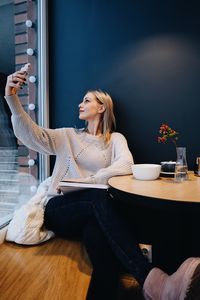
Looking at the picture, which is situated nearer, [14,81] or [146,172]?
[146,172]

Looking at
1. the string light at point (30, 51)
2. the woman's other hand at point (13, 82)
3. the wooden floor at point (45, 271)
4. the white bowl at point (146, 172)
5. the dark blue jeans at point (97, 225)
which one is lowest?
the wooden floor at point (45, 271)

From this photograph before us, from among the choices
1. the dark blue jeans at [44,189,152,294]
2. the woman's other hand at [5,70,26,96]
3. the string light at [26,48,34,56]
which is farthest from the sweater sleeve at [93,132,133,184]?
the string light at [26,48,34,56]

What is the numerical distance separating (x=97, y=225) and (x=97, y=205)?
99mm

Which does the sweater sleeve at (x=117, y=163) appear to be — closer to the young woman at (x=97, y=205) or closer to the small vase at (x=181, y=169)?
the young woman at (x=97, y=205)

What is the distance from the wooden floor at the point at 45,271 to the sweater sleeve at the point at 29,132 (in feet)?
2.01

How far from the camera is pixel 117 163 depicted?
4.83 ft

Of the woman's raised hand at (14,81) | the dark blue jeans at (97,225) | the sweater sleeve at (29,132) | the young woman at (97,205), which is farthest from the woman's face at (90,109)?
the dark blue jeans at (97,225)

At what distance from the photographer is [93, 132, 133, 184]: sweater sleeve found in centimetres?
138

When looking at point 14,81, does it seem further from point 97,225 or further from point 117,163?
point 97,225

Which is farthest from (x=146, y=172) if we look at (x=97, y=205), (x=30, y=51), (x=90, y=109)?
(x=30, y=51)

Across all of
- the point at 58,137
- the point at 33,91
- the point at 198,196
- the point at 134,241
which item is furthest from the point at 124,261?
the point at 33,91

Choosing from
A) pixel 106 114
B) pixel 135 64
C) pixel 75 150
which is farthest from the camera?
pixel 135 64

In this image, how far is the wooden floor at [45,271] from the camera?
3.07 ft

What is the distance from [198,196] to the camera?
938 millimetres
